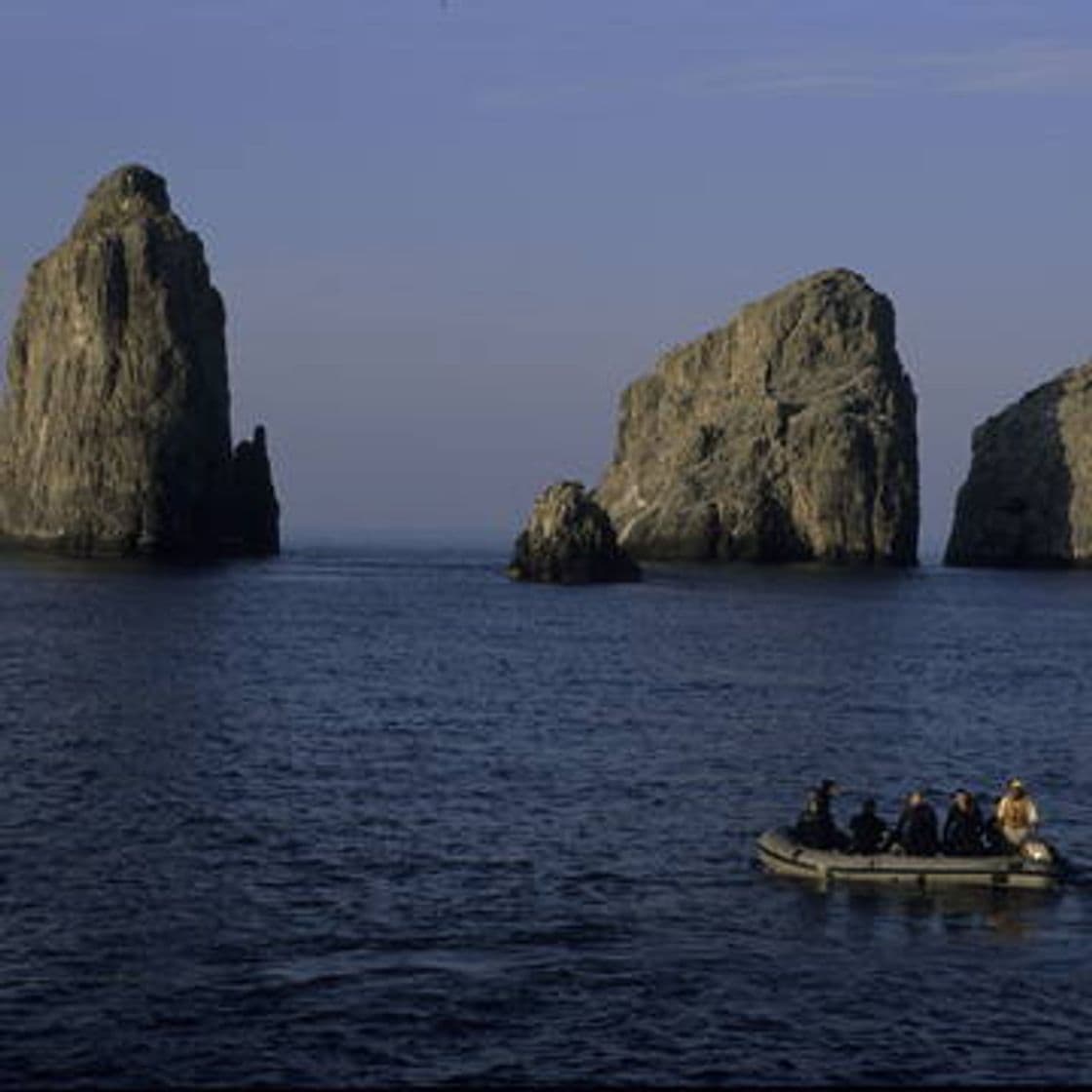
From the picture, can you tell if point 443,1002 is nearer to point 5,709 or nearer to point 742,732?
point 742,732

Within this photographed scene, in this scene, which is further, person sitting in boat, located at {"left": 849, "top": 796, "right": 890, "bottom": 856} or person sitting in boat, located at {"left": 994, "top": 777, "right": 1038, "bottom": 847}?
person sitting in boat, located at {"left": 994, "top": 777, "right": 1038, "bottom": 847}

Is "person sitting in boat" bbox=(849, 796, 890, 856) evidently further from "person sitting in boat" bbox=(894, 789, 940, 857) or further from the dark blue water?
the dark blue water

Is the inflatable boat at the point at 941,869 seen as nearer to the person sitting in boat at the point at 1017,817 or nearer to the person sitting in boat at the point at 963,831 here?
the person sitting in boat at the point at 963,831

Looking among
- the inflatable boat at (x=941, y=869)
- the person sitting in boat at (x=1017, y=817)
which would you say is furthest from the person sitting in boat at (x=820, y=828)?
the person sitting in boat at (x=1017, y=817)

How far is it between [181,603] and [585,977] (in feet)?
340

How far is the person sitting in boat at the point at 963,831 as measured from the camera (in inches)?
1695

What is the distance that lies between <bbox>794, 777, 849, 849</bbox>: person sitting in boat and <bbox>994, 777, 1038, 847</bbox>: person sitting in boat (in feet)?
11.3

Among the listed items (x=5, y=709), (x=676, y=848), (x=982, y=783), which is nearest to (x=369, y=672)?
(x=5, y=709)

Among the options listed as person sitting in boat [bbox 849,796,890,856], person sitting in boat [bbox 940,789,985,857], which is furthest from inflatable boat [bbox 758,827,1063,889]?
person sitting in boat [bbox 940,789,985,857]

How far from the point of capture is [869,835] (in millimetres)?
43188

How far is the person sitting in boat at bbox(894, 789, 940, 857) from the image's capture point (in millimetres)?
43062

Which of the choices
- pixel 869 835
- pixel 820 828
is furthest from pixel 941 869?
pixel 820 828

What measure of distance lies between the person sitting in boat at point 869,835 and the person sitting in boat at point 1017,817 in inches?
103

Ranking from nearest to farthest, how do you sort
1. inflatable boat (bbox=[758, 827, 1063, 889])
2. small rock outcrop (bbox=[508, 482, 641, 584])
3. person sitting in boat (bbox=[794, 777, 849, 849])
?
inflatable boat (bbox=[758, 827, 1063, 889])
person sitting in boat (bbox=[794, 777, 849, 849])
small rock outcrop (bbox=[508, 482, 641, 584])
